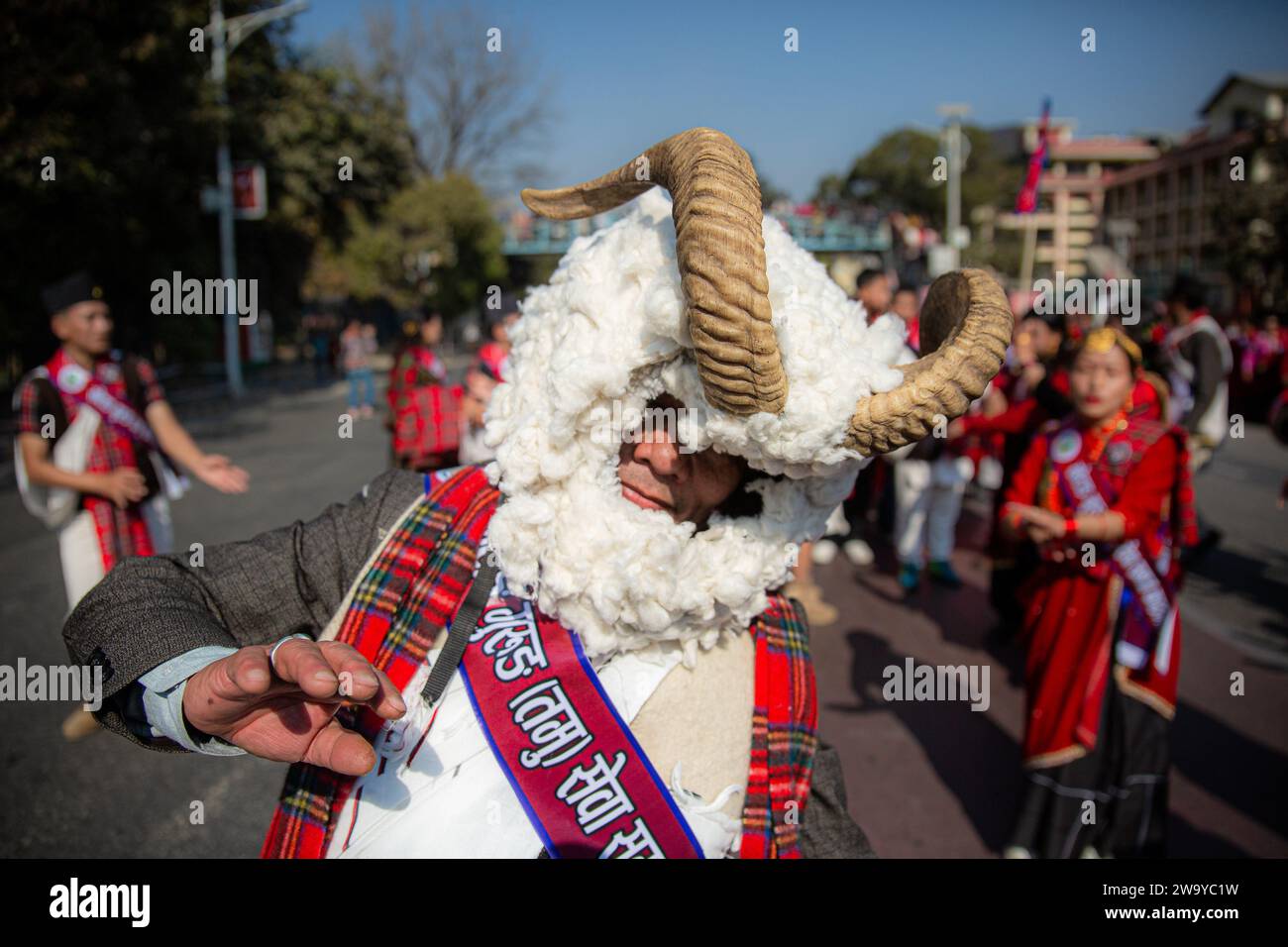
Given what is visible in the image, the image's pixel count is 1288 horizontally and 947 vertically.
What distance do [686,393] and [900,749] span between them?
3279 mm

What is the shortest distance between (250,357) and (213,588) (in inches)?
1139

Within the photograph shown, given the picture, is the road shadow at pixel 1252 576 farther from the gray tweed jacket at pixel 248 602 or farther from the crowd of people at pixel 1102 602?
the gray tweed jacket at pixel 248 602

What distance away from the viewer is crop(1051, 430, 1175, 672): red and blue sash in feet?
9.64

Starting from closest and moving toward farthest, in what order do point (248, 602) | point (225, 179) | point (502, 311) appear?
point (248, 602) < point (502, 311) < point (225, 179)

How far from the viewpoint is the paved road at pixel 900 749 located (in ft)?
10.7

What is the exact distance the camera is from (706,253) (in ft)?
3.47

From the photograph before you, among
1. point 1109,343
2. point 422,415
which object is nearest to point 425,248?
point 422,415

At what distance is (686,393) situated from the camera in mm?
1321

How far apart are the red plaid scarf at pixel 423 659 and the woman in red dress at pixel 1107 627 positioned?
175 cm

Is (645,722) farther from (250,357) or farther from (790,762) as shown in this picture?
(250,357)

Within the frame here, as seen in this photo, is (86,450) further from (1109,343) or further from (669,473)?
(1109,343)
